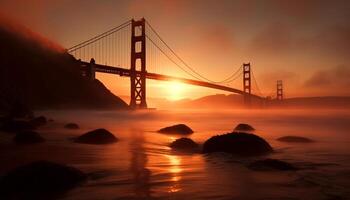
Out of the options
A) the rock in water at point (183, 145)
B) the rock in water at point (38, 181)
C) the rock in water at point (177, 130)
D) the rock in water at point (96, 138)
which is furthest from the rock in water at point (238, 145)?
the rock in water at point (177, 130)

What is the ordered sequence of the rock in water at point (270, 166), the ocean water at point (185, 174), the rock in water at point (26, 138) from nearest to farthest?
the ocean water at point (185, 174), the rock in water at point (270, 166), the rock in water at point (26, 138)

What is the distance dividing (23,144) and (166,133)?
6721 millimetres

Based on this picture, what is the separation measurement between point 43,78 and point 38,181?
51.8 metres

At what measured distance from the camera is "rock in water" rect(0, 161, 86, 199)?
4.32 metres

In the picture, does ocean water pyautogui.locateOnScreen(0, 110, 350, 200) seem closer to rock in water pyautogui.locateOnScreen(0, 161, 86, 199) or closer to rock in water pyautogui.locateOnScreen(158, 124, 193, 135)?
rock in water pyautogui.locateOnScreen(0, 161, 86, 199)

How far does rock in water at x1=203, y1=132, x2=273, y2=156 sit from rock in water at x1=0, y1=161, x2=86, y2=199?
4185 millimetres

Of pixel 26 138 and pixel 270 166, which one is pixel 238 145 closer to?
pixel 270 166

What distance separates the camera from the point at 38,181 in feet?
15.2

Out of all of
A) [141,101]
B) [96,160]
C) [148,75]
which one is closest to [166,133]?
[96,160]

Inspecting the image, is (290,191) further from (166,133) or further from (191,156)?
(166,133)

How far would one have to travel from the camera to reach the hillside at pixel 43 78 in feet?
159

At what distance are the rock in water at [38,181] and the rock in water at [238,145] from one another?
13.7 ft

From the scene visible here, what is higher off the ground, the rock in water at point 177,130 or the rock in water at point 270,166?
the rock in water at point 177,130

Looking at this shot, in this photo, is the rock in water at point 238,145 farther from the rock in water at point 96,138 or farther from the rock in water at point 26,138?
the rock in water at point 26,138
